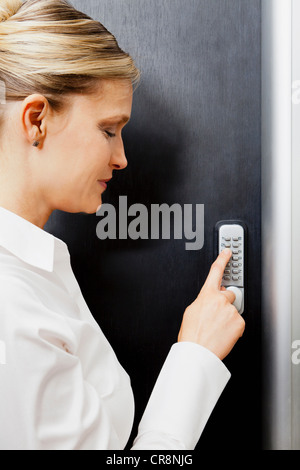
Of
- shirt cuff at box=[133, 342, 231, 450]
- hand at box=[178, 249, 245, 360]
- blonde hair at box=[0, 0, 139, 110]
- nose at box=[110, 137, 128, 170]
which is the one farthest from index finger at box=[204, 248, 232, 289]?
blonde hair at box=[0, 0, 139, 110]

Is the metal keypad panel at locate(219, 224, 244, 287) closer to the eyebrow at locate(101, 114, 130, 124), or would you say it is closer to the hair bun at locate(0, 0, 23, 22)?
the eyebrow at locate(101, 114, 130, 124)

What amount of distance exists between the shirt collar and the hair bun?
0.95 feet

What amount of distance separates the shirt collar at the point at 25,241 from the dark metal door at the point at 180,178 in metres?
0.25

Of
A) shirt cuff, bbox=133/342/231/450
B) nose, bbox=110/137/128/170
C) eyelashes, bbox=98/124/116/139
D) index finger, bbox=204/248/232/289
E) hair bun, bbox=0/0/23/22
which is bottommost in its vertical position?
shirt cuff, bbox=133/342/231/450

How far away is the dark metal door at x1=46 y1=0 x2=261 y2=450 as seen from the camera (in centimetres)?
77

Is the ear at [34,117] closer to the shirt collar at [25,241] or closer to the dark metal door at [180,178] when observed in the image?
the shirt collar at [25,241]

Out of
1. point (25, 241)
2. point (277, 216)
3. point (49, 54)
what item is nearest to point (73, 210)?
point (25, 241)

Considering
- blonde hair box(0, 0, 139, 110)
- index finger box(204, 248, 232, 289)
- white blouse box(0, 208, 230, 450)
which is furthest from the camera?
index finger box(204, 248, 232, 289)

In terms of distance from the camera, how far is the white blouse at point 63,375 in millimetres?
433

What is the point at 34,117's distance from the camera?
545 mm

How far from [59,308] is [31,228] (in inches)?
4.8

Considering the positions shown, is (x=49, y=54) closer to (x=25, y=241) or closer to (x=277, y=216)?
(x=25, y=241)

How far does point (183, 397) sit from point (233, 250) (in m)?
0.31

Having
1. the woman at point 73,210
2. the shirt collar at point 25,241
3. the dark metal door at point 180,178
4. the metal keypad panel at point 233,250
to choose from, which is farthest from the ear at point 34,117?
the metal keypad panel at point 233,250
